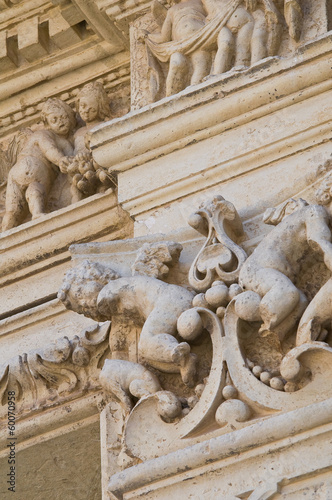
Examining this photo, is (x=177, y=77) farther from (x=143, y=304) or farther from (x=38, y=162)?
(x=143, y=304)

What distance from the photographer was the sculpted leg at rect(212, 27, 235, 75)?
3.47 metres

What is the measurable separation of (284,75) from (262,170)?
293 mm

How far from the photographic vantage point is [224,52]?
11.5ft

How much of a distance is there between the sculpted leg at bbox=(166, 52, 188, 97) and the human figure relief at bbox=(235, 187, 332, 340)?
90 centimetres

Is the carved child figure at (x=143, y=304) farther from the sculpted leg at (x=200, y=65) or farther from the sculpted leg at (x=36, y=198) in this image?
the sculpted leg at (x=36, y=198)

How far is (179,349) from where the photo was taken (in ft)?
8.67

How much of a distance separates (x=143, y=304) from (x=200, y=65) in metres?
1.04

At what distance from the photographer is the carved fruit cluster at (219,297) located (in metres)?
2.69

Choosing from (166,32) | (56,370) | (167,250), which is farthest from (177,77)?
(56,370)

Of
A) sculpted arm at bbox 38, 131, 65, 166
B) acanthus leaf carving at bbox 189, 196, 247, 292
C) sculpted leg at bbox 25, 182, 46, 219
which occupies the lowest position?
sculpted leg at bbox 25, 182, 46, 219

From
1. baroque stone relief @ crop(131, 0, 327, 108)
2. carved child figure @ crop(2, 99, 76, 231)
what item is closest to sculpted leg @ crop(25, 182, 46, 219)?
carved child figure @ crop(2, 99, 76, 231)

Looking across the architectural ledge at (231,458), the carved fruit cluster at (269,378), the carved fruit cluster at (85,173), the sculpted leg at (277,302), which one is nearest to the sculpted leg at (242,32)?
the carved fruit cluster at (85,173)

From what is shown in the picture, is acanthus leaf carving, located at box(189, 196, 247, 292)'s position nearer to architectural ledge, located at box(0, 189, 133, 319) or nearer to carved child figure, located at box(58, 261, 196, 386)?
carved child figure, located at box(58, 261, 196, 386)

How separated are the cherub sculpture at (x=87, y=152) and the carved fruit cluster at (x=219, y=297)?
1083 millimetres
